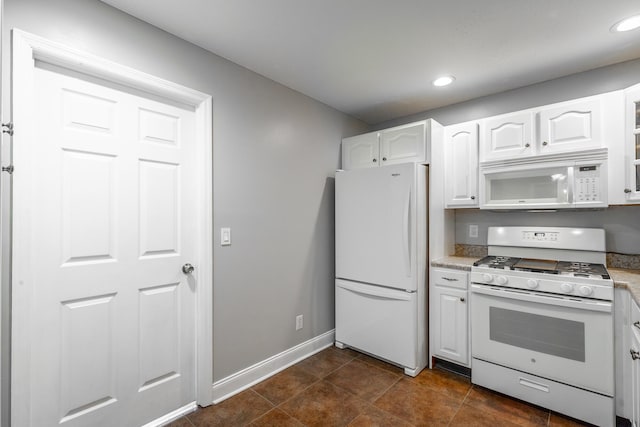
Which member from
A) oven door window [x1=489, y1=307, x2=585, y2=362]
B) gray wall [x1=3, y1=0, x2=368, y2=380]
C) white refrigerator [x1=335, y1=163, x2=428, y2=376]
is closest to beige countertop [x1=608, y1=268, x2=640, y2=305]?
oven door window [x1=489, y1=307, x2=585, y2=362]

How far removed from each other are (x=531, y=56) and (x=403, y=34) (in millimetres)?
990

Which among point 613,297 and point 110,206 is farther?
point 613,297

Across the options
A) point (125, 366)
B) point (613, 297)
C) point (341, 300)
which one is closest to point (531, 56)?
point (613, 297)

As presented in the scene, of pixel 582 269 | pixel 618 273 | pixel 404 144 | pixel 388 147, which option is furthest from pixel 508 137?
pixel 618 273

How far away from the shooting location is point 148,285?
1.86 meters

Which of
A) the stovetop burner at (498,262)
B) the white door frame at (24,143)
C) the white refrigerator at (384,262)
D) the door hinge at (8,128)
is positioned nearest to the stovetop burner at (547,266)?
the stovetop burner at (498,262)

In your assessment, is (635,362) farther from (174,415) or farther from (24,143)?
(24,143)

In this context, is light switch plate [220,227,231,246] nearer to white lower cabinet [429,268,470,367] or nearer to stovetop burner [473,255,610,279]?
white lower cabinet [429,268,470,367]

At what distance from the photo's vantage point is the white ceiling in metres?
1.67

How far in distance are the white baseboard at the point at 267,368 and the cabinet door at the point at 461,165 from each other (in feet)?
5.80

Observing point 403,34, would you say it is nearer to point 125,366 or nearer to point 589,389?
point 589,389

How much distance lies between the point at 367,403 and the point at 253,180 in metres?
1.80

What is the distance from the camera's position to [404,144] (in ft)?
9.04

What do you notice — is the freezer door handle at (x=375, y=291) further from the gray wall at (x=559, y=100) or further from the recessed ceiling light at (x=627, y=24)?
the recessed ceiling light at (x=627, y=24)
